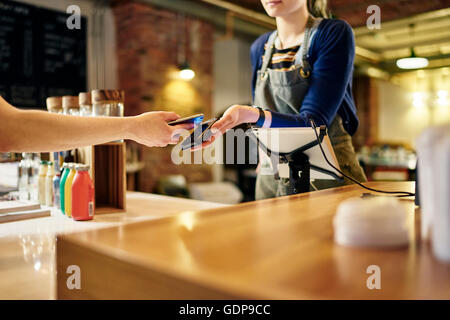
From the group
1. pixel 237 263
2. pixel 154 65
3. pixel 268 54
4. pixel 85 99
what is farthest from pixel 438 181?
pixel 154 65

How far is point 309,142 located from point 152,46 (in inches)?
170

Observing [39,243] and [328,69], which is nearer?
[39,243]

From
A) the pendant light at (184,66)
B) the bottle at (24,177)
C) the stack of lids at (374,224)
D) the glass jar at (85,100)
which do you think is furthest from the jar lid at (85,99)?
the pendant light at (184,66)

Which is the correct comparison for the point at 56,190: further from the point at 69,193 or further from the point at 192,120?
the point at 192,120

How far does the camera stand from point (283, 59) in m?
1.62

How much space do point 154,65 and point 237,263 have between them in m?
4.88

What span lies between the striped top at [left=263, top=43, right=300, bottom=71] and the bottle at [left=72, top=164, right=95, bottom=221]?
2.74 ft

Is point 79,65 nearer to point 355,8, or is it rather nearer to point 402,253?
point 355,8

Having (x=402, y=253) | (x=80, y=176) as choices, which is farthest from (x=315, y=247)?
(x=80, y=176)

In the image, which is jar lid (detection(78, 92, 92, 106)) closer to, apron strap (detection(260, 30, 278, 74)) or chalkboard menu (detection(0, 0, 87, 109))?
apron strap (detection(260, 30, 278, 74))

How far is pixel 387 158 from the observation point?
24.0 ft

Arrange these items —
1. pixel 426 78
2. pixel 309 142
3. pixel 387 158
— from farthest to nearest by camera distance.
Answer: pixel 426 78 → pixel 387 158 → pixel 309 142

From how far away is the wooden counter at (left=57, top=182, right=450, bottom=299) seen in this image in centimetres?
43

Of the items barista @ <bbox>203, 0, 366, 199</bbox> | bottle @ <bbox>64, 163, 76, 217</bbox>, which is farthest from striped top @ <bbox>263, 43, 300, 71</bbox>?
bottle @ <bbox>64, 163, 76, 217</bbox>
